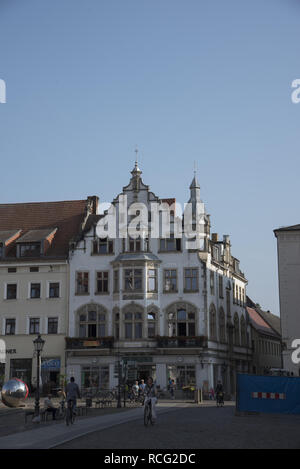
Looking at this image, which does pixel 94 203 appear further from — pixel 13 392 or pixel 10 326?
pixel 13 392

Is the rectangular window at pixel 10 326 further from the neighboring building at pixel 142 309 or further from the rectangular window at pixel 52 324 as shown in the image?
the neighboring building at pixel 142 309

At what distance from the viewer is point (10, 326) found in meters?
58.9

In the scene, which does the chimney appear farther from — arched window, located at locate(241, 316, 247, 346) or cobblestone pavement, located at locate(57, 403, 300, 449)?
cobblestone pavement, located at locate(57, 403, 300, 449)

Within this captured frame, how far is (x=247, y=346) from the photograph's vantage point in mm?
70250

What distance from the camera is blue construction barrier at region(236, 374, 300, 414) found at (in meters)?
28.2

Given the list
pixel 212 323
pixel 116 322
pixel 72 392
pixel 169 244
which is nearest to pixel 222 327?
pixel 212 323

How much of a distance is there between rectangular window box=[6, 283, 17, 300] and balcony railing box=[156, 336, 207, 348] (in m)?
13.4

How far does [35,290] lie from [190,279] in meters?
13.1

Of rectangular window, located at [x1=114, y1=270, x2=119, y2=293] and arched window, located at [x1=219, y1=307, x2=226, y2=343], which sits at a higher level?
rectangular window, located at [x1=114, y1=270, x2=119, y2=293]

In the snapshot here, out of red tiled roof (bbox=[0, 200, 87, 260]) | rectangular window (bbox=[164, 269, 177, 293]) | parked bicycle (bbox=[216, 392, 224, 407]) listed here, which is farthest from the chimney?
parked bicycle (bbox=[216, 392, 224, 407])

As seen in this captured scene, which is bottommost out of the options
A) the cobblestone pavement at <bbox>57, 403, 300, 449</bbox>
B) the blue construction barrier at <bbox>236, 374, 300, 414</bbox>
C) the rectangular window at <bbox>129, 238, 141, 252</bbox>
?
the cobblestone pavement at <bbox>57, 403, 300, 449</bbox>
